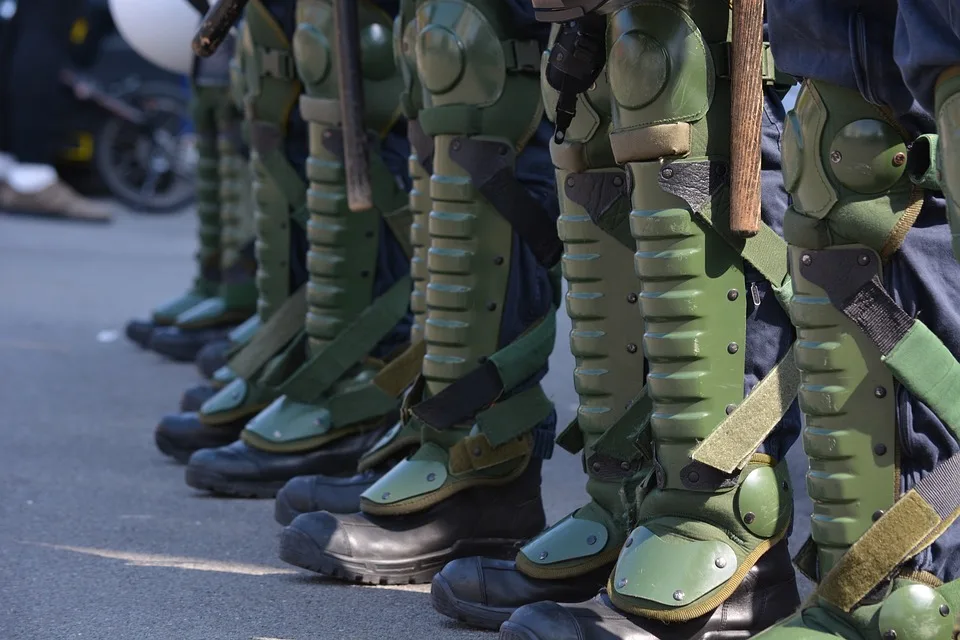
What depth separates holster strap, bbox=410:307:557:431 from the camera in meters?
2.47

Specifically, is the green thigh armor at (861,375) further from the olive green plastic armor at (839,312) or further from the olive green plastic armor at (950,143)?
the olive green plastic armor at (950,143)

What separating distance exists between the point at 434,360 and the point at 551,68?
2.03 ft

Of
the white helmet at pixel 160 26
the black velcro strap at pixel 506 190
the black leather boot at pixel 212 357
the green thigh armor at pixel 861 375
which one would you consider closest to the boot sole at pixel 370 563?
the black velcro strap at pixel 506 190

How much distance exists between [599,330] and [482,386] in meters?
0.35

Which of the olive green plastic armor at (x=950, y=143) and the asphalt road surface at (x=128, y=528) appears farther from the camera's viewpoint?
the asphalt road surface at (x=128, y=528)

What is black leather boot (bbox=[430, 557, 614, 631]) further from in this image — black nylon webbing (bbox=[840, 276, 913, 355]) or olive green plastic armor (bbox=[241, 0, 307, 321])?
olive green plastic armor (bbox=[241, 0, 307, 321])

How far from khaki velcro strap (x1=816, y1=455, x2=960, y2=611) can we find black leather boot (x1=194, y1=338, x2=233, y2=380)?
2807 mm

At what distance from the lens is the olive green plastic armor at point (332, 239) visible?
307 cm

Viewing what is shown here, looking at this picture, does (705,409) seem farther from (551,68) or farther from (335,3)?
(335,3)

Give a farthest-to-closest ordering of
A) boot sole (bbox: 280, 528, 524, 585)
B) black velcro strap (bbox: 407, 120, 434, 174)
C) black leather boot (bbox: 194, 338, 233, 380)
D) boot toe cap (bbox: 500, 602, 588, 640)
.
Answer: black leather boot (bbox: 194, 338, 233, 380), black velcro strap (bbox: 407, 120, 434, 174), boot sole (bbox: 280, 528, 524, 585), boot toe cap (bbox: 500, 602, 588, 640)

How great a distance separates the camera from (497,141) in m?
2.47

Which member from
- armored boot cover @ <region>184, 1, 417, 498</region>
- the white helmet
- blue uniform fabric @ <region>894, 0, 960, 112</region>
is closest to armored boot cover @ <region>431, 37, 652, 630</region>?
blue uniform fabric @ <region>894, 0, 960, 112</region>

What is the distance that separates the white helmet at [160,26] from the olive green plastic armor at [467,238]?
1999 millimetres

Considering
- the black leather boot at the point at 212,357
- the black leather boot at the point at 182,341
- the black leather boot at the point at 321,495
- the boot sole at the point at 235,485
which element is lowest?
the black leather boot at the point at 182,341
